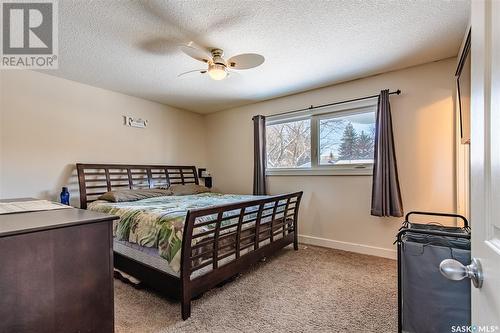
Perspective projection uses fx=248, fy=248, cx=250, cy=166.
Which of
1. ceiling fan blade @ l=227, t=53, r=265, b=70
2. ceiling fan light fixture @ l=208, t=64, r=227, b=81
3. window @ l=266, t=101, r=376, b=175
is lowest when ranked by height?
window @ l=266, t=101, r=376, b=175

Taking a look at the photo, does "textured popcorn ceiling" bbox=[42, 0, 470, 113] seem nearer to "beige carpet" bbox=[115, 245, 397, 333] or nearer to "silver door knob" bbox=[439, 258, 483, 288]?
"silver door knob" bbox=[439, 258, 483, 288]

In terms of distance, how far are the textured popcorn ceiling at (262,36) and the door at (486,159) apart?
1.47 metres

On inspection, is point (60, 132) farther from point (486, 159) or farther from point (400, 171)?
point (400, 171)

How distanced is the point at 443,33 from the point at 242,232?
2.61m

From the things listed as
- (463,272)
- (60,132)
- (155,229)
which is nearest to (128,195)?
(60,132)

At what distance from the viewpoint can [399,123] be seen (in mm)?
3027

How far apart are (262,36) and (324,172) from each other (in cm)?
208

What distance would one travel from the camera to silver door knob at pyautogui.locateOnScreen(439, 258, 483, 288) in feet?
2.13

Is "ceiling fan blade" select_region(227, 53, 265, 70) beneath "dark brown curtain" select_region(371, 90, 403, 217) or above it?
above

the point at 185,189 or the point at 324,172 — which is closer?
the point at 324,172

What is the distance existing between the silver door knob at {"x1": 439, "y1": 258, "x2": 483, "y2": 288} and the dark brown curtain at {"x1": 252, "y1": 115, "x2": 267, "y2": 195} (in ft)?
11.1

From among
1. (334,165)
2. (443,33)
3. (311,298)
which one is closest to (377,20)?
(443,33)

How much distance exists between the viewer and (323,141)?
3.69m

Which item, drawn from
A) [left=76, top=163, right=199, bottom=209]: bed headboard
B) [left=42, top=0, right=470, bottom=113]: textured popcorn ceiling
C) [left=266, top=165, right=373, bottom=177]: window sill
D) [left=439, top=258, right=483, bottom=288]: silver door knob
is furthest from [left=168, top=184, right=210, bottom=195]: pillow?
[left=439, top=258, right=483, bottom=288]: silver door knob
